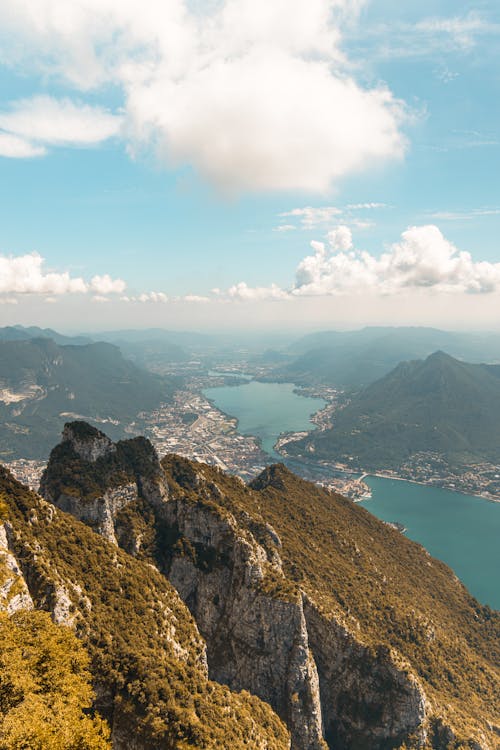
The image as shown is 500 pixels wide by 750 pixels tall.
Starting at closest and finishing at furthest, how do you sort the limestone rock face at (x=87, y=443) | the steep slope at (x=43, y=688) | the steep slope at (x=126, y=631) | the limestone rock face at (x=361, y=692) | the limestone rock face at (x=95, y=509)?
the steep slope at (x=43, y=688), the steep slope at (x=126, y=631), the limestone rock face at (x=361, y=692), the limestone rock face at (x=95, y=509), the limestone rock face at (x=87, y=443)

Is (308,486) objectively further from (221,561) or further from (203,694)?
(203,694)

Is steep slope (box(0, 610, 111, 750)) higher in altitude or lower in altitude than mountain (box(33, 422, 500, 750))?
higher

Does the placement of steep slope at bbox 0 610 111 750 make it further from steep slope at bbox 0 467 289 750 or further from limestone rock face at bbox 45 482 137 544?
limestone rock face at bbox 45 482 137 544

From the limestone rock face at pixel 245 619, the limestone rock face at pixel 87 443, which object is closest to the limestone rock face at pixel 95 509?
the limestone rock face at pixel 87 443

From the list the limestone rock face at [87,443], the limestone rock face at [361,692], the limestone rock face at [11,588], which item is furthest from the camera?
the limestone rock face at [87,443]

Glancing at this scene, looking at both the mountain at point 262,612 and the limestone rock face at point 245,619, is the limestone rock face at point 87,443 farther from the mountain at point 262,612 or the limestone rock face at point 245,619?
the limestone rock face at point 245,619

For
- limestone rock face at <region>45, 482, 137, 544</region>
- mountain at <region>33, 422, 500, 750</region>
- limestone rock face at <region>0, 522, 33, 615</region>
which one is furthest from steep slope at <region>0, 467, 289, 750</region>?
limestone rock face at <region>45, 482, 137, 544</region>

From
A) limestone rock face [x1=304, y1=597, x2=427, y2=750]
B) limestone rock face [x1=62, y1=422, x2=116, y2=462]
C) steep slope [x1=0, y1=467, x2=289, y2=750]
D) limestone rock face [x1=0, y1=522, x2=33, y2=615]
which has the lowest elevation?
limestone rock face [x1=304, y1=597, x2=427, y2=750]
